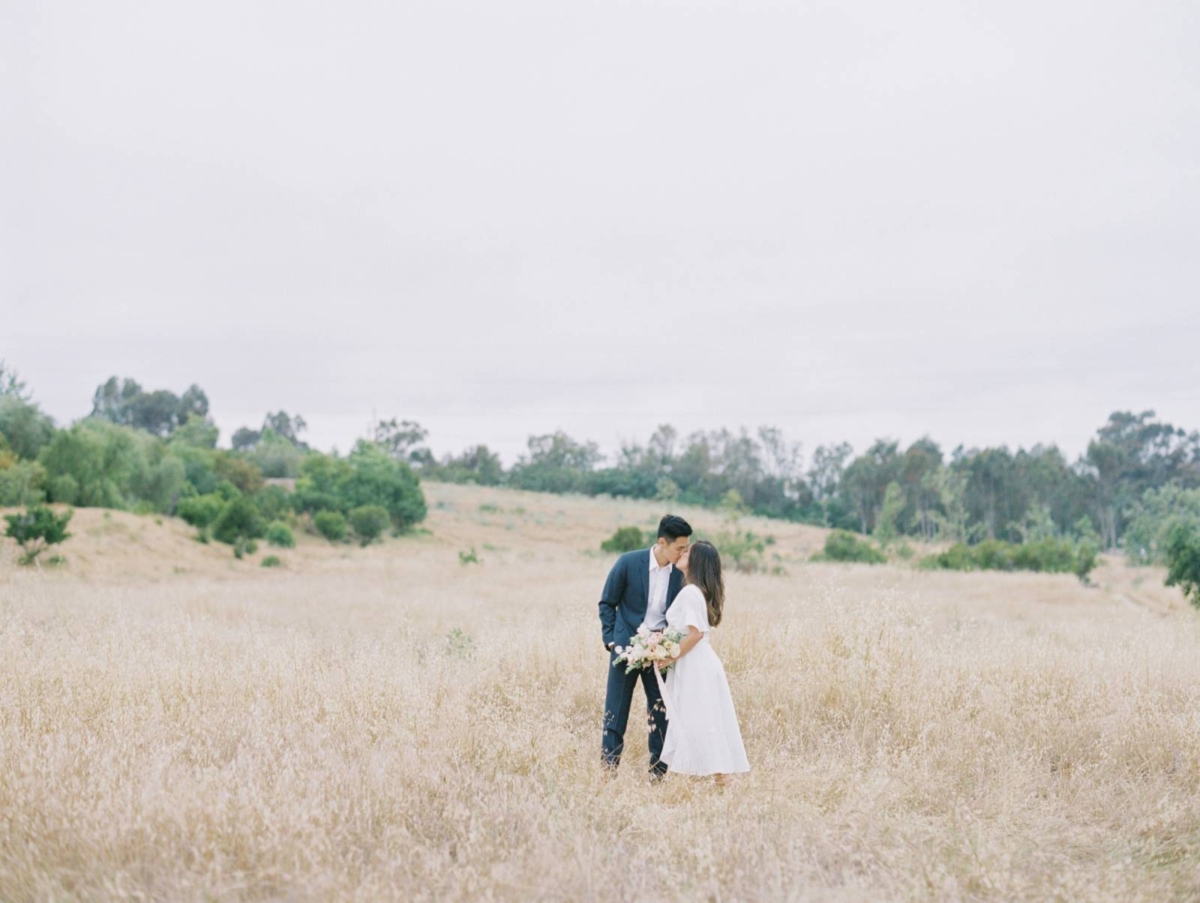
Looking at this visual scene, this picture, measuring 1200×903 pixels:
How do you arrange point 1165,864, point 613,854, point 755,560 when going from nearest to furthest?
1. point 613,854
2. point 1165,864
3. point 755,560

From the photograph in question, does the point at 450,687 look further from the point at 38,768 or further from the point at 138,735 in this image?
the point at 38,768

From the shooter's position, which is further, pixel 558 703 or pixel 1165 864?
pixel 558 703

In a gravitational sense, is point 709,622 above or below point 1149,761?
above

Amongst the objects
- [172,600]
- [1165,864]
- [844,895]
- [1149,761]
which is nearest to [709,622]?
[844,895]

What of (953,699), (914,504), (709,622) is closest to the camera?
(709,622)

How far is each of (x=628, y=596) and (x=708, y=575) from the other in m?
0.62

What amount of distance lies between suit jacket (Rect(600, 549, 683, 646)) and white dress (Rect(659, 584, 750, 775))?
0.28 metres

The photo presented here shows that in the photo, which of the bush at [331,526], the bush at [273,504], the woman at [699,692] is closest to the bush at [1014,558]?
the bush at [331,526]

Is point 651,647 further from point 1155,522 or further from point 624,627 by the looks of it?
point 1155,522

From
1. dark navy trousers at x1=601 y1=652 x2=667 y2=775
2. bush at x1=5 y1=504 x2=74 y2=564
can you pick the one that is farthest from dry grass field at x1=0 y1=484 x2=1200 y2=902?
bush at x1=5 y1=504 x2=74 y2=564

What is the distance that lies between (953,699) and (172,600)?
12.3 meters

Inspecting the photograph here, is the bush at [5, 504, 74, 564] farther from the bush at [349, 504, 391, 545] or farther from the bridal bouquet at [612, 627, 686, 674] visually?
the bridal bouquet at [612, 627, 686, 674]

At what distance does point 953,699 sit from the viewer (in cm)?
693

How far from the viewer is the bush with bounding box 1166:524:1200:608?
18.8 m
